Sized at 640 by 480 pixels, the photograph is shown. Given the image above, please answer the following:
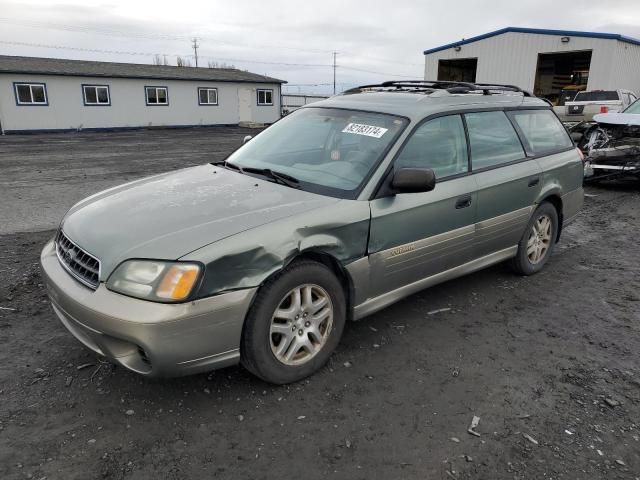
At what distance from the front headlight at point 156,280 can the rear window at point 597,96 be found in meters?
20.0

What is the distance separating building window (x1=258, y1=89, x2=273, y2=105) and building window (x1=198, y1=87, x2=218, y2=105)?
337cm

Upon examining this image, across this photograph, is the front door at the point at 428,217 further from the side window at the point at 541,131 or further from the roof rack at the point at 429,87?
the side window at the point at 541,131

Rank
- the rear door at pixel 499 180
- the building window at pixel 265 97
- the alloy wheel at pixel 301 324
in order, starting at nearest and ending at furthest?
the alloy wheel at pixel 301 324 → the rear door at pixel 499 180 → the building window at pixel 265 97

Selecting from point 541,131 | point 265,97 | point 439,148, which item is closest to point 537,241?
point 541,131

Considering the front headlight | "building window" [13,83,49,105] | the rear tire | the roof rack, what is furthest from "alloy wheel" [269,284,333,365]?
"building window" [13,83,49,105]

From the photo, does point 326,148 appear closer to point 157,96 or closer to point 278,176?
point 278,176

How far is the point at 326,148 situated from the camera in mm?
3707

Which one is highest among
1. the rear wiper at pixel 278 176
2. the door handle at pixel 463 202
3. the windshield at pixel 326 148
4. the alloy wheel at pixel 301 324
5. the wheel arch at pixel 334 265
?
the windshield at pixel 326 148

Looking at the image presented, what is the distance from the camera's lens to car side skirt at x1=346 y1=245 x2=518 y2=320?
3.17m

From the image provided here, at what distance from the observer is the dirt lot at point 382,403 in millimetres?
2379

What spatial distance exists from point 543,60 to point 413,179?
3043 centimetres

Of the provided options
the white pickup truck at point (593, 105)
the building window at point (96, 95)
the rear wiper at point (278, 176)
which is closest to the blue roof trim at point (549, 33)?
the white pickup truck at point (593, 105)

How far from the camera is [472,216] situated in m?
3.88

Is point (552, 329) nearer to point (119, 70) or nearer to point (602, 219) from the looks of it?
point (602, 219)
